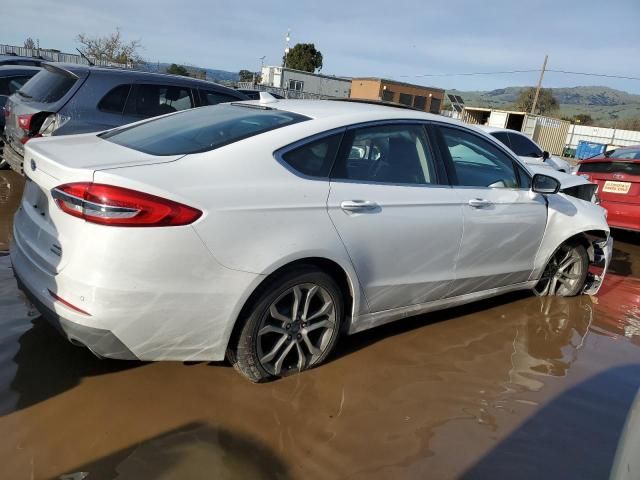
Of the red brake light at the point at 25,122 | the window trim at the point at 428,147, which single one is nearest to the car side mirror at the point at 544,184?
the window trim at the point at 428,147

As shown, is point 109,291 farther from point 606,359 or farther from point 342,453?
point 606,359

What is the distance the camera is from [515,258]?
4332 mm

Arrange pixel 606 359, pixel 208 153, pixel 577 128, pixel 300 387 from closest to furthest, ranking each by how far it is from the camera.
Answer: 1. pixel 208 153
2. pixel 300 387
3. pixel 606 359
4. pixel 577 128

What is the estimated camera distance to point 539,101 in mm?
63500

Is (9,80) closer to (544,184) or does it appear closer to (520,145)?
(544,184)

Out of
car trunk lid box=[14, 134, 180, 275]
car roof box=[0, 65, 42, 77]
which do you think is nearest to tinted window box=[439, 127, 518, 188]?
car trunk lid box=[14, 134, 180, 275]

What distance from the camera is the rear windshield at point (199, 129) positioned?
2924 millimetres

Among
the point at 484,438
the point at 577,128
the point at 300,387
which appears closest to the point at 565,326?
the point at 484,438

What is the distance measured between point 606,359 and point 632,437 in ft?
8.72

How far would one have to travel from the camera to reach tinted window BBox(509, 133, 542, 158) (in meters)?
9.63

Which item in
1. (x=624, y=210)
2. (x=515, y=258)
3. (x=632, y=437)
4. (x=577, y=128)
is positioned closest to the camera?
(x=632, y=437)

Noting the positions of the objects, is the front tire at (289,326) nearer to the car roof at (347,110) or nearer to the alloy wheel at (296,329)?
the alloy wheel at (296,329)

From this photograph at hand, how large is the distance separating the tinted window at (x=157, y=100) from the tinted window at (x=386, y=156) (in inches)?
Result: 154

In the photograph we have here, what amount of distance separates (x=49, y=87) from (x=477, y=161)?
4.77m
